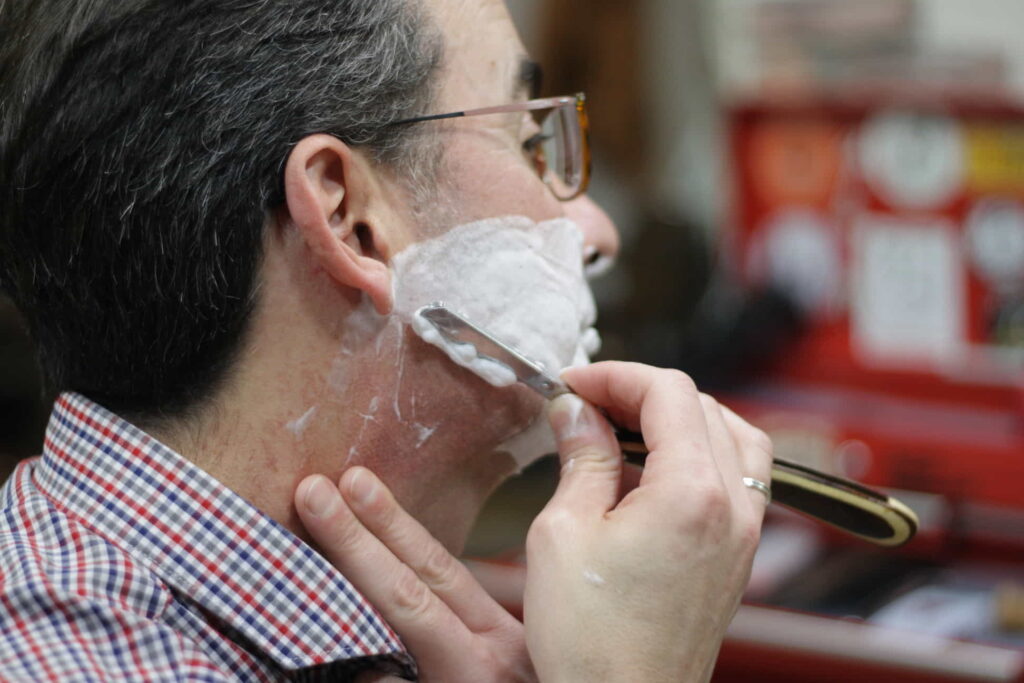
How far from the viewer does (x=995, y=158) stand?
2295 millimetres

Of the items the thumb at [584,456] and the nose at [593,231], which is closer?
the thumb at [584,456]

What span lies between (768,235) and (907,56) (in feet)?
1.55

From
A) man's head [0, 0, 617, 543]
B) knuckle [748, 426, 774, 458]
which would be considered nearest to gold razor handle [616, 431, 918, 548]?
knuckle [748, 426, 774, 458]

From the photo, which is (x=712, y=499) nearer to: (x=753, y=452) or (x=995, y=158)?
(x=753, y=452)

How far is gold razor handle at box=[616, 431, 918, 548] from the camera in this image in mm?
1210

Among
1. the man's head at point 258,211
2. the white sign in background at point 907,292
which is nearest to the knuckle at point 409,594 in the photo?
the man's head at point 258,211

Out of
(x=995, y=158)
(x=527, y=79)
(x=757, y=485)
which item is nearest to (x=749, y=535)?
(x=757, y=485)

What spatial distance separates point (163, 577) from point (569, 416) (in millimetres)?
390

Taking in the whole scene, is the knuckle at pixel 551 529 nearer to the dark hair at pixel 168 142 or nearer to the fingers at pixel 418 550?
the fingers at pixel 418 550

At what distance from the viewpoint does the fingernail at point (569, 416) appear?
112cm

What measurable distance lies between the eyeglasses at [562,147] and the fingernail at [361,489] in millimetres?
368

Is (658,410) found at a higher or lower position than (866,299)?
higher

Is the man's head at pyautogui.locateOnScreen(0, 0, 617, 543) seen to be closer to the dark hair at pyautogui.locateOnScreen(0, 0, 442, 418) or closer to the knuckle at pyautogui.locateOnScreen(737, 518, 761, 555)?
the dark hair at pyautogui.locateOnScreen(0, 0, 442, 418)

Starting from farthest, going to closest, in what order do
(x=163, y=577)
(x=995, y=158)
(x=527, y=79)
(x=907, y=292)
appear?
(x=907, y=292)
(x=995, y=158)
(x=527, y=79)
(x=163, y=577)
